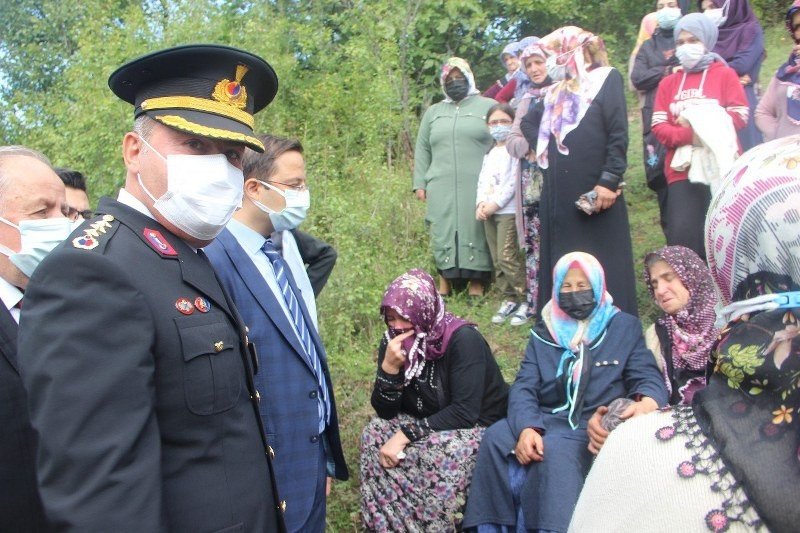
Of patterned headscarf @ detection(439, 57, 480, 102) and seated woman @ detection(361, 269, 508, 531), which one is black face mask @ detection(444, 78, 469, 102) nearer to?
patterned headscarf @ detection(439, 57, 480, 102)

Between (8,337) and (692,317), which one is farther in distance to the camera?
(692,317)

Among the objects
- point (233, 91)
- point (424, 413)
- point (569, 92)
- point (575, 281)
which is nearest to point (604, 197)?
point (569, 92)

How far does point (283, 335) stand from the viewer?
259cm

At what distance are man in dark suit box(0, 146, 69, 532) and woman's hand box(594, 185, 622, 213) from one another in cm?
335

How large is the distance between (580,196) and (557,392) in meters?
1.70

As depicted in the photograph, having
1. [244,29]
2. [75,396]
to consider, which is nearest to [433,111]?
[244,29]

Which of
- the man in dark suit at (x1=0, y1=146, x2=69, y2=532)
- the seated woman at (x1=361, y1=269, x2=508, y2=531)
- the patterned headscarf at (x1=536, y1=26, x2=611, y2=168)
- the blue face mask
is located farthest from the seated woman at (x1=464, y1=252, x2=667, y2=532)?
the blue face mask

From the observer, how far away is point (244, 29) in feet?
30.7

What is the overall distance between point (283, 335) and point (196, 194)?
2.83ft

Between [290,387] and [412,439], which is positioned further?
[412,439]

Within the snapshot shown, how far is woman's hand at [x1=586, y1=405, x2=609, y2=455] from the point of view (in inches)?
134

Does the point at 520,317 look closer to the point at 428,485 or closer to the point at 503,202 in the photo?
the point at 503,202

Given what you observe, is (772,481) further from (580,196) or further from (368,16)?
(368,16)

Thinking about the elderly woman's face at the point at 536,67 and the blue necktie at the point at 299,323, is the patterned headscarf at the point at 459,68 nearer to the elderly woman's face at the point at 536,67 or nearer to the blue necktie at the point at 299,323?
the elderly woman's face at the point at 536,67
